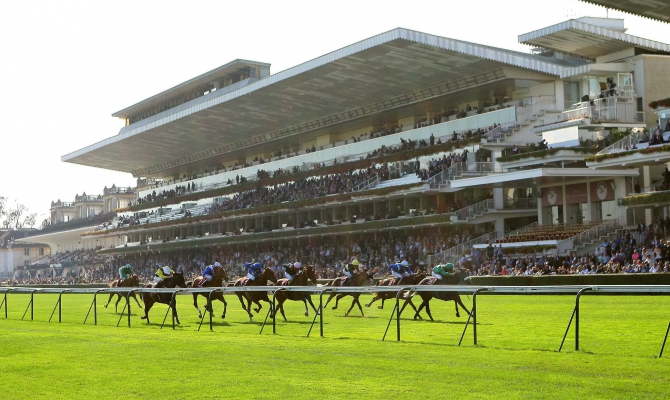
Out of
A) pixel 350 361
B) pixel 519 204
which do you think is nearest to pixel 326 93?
pixel 519 204

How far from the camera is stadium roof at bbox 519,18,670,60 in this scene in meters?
46.4

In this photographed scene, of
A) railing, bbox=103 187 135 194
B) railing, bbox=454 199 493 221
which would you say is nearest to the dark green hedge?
railing, bbox=454 199 493 221

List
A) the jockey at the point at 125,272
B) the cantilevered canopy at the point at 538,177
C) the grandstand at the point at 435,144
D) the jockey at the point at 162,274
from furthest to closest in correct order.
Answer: the grandstand at the point at 435,144 < the cantilevered canopy at the point at 538,177 < the jockey at the point at 125,272 < the jockey at the point at 162,274

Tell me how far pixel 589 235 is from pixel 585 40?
1282cm

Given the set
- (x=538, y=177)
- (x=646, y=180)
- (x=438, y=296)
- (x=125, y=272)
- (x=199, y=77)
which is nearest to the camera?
(x=438, y=296)

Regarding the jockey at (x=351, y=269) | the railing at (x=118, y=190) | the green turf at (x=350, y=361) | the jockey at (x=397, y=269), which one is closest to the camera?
the green turf at (x=350, y=361)

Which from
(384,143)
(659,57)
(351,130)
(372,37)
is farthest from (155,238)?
(659,57)

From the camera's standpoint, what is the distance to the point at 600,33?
46.5m

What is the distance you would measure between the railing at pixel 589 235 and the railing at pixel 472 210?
8.02 m

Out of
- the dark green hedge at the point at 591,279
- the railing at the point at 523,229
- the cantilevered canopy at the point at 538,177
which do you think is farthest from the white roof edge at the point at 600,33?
the dark green hedge at the point at 591,279

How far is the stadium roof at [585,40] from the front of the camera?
152ft

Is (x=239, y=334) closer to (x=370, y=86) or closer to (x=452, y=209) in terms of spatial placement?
(x=452, y=209)

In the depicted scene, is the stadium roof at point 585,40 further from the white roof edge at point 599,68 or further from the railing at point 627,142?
the railing at point 627,142

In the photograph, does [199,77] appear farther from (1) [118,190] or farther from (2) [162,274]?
(2) [162,274]
